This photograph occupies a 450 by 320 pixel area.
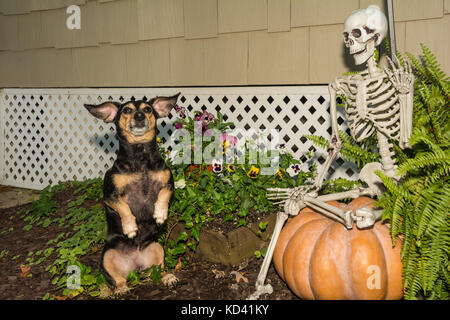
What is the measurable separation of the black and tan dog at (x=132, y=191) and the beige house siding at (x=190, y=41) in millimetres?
2110

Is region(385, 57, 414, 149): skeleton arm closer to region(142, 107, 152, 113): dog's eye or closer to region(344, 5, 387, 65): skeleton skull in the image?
region(344, 5, 387, 65): skeleton skull

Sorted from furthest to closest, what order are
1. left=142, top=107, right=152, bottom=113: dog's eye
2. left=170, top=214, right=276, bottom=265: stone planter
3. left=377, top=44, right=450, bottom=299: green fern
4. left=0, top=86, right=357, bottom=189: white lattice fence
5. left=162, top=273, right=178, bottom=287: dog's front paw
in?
1. left=0, top=86, right=357, bottom=189: white lattice fence
2. left=170, top=214, right=276, bottom=265: stone planter
3. left=162, top=273, right=178, bottom=287: dog's front paw
4. left=142, top=107, right=152, bottom=113: dog's eye
5. left=377, top=44, right=450, bottom=299: green fern

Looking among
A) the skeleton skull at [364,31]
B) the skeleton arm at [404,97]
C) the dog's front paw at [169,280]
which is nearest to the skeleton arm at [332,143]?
the skeleton skull at [364,31]

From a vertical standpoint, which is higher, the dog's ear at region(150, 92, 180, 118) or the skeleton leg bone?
the dog's ear at region(150, 92, 180, 118)

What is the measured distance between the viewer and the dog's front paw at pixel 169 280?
3.17 m

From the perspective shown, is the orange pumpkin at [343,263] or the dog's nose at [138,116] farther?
the dog's nose at [138,116]

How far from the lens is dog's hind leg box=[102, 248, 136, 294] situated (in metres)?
3.07

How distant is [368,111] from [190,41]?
2.88m

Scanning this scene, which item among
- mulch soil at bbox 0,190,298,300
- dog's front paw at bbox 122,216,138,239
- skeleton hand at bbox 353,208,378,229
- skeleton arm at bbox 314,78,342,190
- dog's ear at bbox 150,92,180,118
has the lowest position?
mulch soil at bbox 0,190,298,300

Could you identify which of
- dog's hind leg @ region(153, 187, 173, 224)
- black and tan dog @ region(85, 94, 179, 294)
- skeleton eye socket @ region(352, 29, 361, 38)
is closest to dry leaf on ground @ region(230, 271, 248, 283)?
black and tan dog @ region(85, 94, 179, 294)

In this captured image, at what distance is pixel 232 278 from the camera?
3.33 meters

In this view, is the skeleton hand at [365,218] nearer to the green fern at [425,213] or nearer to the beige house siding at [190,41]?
the green fern at [425,213]

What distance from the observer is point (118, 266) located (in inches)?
122

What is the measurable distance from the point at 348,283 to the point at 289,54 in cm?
277
